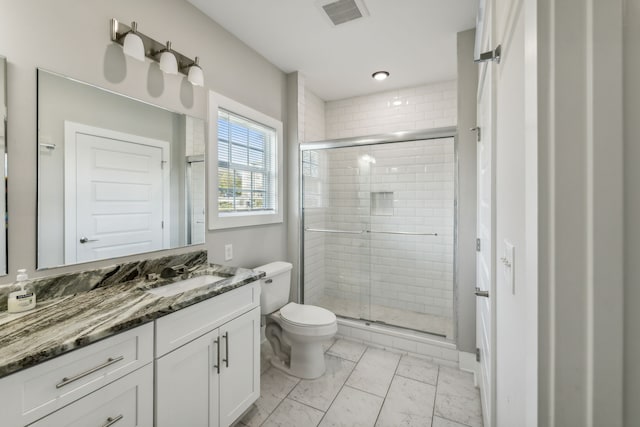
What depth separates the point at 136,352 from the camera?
1.05 meters

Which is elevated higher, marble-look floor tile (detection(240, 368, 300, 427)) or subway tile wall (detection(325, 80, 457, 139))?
subway tile wall (detection(325, 80, 457, 139))

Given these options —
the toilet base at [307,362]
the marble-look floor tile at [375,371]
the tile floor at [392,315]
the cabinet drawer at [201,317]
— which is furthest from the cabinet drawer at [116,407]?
the tile floor at [392,315]

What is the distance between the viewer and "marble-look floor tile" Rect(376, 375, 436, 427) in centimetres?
163

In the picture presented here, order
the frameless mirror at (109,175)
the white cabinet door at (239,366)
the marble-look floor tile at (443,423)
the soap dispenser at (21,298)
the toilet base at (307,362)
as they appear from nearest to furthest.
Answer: the soap dispenser at (21,298)
the frameless mirror at (109,175)
the white cabinet door at (239,366)
the marble-look floor tile at (443,423)
the toilet base at (307,362)

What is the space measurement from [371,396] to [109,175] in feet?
6.79

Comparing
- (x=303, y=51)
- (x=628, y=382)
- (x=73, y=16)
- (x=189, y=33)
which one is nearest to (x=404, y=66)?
(x=303, y=51)

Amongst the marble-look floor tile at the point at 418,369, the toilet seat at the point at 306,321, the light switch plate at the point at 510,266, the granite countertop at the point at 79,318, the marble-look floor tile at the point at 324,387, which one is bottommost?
the marble-look floor tile at the point at 418,369

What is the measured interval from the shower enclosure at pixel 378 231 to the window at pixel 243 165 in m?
0.35

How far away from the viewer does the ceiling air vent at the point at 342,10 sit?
1.87 meters

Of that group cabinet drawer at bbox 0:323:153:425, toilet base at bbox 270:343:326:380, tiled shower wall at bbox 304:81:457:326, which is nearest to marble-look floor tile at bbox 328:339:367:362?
toilet base at bbox 270:343:326:380

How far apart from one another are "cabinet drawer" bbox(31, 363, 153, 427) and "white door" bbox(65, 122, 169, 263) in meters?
0.69

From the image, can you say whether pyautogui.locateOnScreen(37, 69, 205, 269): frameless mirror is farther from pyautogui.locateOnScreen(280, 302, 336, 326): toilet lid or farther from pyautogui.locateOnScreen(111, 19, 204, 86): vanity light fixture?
pyautogui.locateOnScreen(280, 302, 336, 326): toilet lid

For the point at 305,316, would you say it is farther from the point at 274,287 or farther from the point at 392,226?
the point at 392,226

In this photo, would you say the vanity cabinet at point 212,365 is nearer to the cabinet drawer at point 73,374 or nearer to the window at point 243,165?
the cabinet drawer at point 73,374
